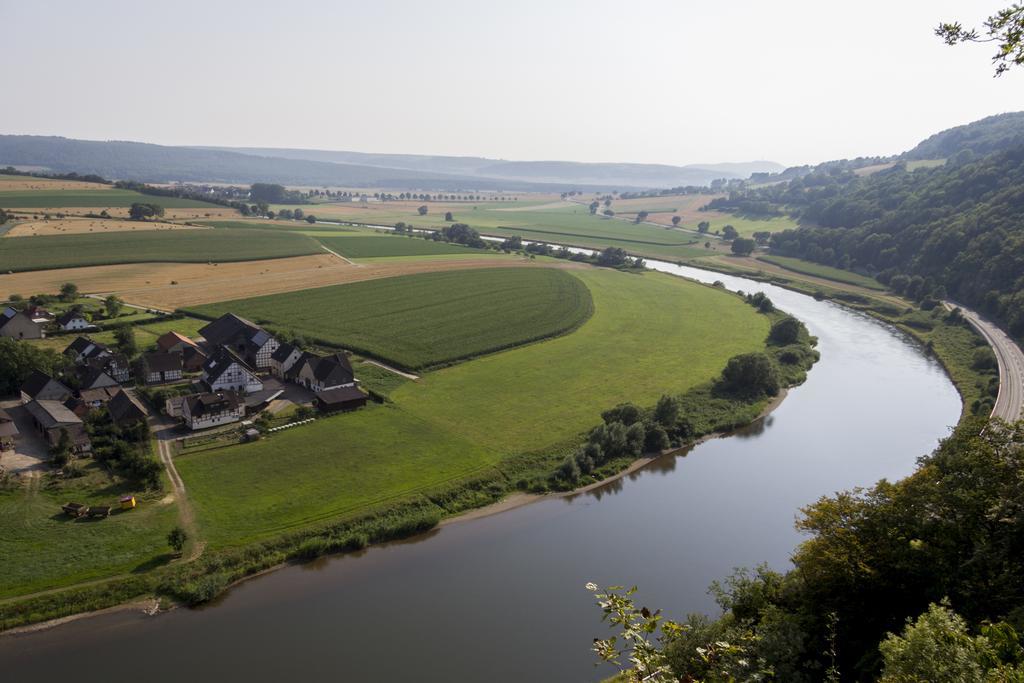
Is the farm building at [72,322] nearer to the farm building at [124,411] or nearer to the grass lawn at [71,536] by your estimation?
the farm building at [124,411]

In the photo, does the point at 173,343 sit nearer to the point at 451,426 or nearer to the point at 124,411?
the point at 124,411

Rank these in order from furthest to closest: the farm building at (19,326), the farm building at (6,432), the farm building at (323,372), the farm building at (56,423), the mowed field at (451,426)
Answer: the farm building at (19,326) → the farm building at (323,372) → the farm building at (56,423) → the farm building at (6,432) → the mowed field at (451,426)

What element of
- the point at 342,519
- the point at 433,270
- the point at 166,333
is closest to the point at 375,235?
the point at 433,270

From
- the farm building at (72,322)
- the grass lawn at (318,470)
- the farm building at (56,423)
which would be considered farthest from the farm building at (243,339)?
the farm building at (56,423)

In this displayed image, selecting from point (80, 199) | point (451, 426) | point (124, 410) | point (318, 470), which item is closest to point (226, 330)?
point (124, 410)

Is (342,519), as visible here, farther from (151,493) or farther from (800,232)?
(800,232)

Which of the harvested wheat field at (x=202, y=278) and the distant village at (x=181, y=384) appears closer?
the distant village at (x=181, y=384)
